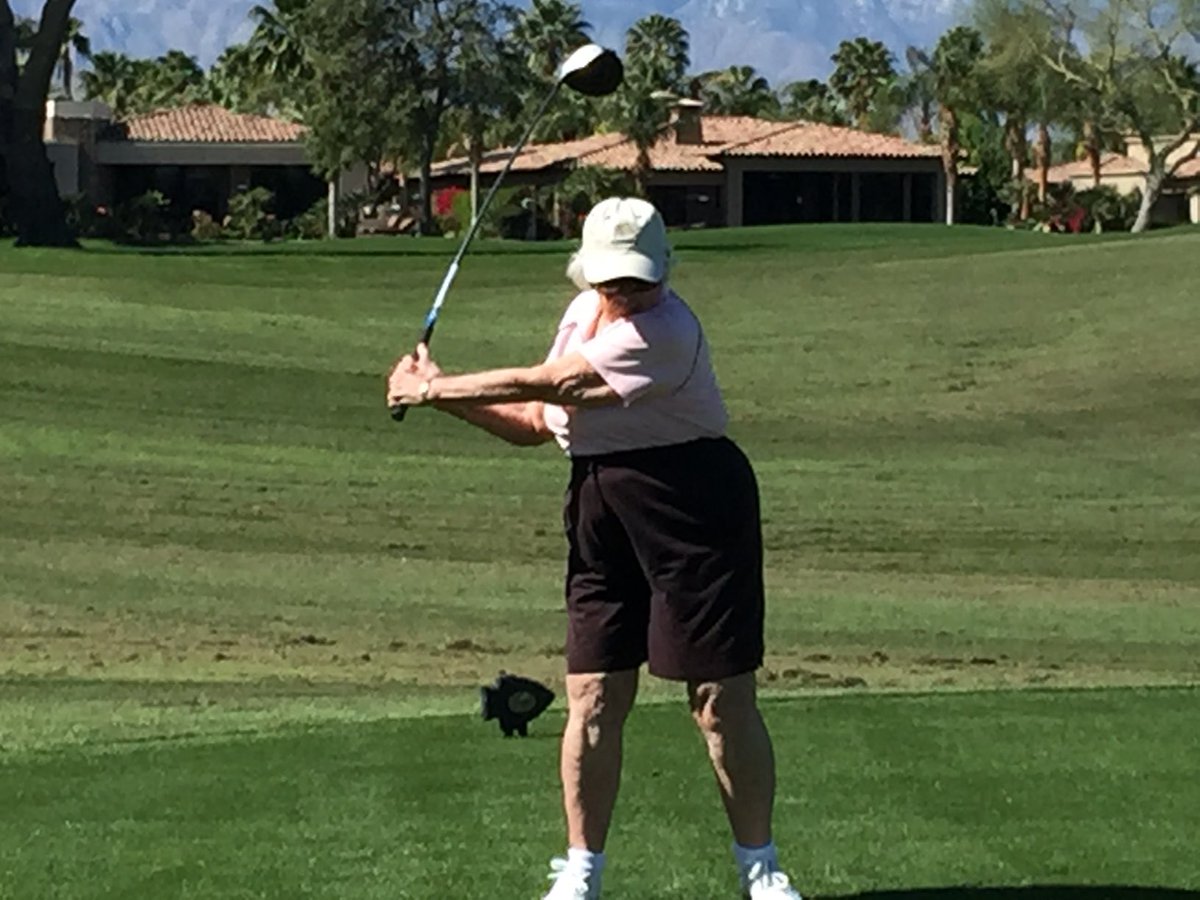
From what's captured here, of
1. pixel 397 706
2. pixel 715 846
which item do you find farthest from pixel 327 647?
pixel 715 846

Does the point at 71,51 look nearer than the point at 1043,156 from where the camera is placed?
No

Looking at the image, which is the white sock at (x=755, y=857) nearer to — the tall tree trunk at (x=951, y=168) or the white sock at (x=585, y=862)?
the white sock at (x=585, y=862)

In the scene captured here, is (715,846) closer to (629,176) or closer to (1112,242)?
(1112,242)

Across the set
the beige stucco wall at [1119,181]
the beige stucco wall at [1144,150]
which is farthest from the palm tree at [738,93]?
the beige stucco wall at [1144,150]

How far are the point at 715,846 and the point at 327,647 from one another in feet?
24.1

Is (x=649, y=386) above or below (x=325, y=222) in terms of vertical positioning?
above

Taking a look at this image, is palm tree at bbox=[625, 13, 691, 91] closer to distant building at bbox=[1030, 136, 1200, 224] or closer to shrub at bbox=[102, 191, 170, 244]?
distant building at bbox=[1030, 136, 1200, 224]

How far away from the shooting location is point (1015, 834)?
636 centimetres

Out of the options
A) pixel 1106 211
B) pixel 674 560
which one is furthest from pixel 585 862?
pixel 1106 211

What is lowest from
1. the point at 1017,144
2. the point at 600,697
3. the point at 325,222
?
the point at 325,222

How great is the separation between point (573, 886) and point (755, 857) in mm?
445

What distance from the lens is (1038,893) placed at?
574 centimetres

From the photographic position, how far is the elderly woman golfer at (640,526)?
212 inches

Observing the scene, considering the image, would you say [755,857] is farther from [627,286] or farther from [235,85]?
[235,85]
